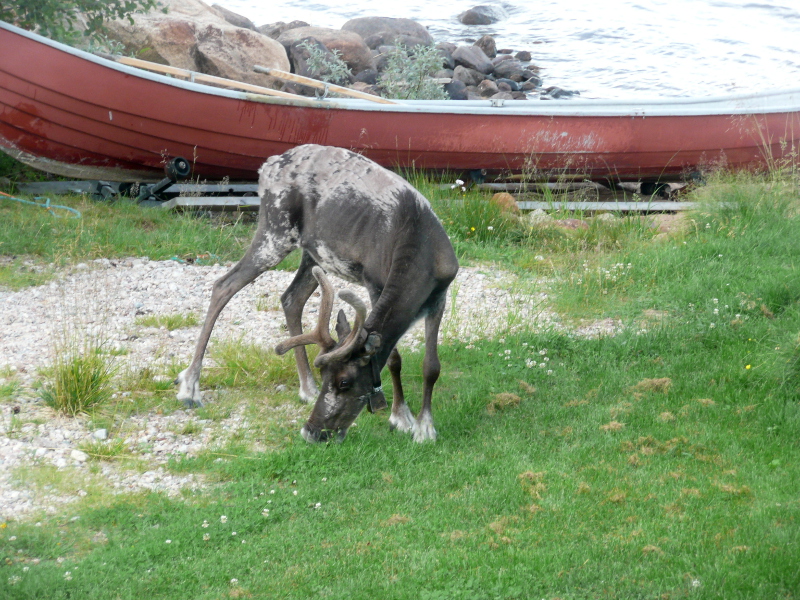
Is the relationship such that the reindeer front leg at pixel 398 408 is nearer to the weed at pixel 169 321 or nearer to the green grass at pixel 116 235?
the weed at pixel 169 321

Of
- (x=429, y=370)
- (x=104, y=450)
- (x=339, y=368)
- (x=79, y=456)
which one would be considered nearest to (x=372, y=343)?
(x=339, y=368)

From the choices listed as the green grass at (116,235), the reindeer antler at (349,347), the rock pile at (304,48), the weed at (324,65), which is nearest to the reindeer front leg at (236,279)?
the reindeer antler at (349,347)

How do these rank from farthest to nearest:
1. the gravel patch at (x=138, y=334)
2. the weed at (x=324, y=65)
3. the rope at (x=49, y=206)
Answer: the weed at (x=324, y=65)
the rope at (x=49, y=206)
the gravel patch at (x=138, y=334)

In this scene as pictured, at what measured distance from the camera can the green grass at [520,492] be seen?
159 inches

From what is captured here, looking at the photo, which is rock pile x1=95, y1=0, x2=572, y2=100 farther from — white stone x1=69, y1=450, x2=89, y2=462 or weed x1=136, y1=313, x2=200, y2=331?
white stone x1=69, y1=450, x2=89, y2=462

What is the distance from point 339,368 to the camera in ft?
17.2

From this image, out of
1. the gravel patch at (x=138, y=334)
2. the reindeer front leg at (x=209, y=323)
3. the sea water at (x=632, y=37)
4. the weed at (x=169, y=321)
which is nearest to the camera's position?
the gravel patch at (x=138, y=334)

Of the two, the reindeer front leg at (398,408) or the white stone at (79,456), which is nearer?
the white stone at (79,456)

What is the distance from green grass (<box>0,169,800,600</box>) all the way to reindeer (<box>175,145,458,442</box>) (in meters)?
0.29

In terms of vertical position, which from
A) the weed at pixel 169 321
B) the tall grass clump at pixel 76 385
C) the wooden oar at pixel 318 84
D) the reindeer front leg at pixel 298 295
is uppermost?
the wooden oar at pixel 318 84

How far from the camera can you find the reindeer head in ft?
16.7

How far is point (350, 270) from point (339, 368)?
105cm

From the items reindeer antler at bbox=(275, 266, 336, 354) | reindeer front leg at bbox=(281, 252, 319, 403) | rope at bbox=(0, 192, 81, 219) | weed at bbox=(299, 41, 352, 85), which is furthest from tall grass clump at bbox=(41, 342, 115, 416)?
weed at bbox=(299, 41, 352, 85)

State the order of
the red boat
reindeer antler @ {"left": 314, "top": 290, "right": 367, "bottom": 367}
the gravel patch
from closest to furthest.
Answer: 1. reindeer antler @ {"left": 314, "top": 290, "right": 367, "bottom": 367}
2. the gravel patch
3. the red boat
